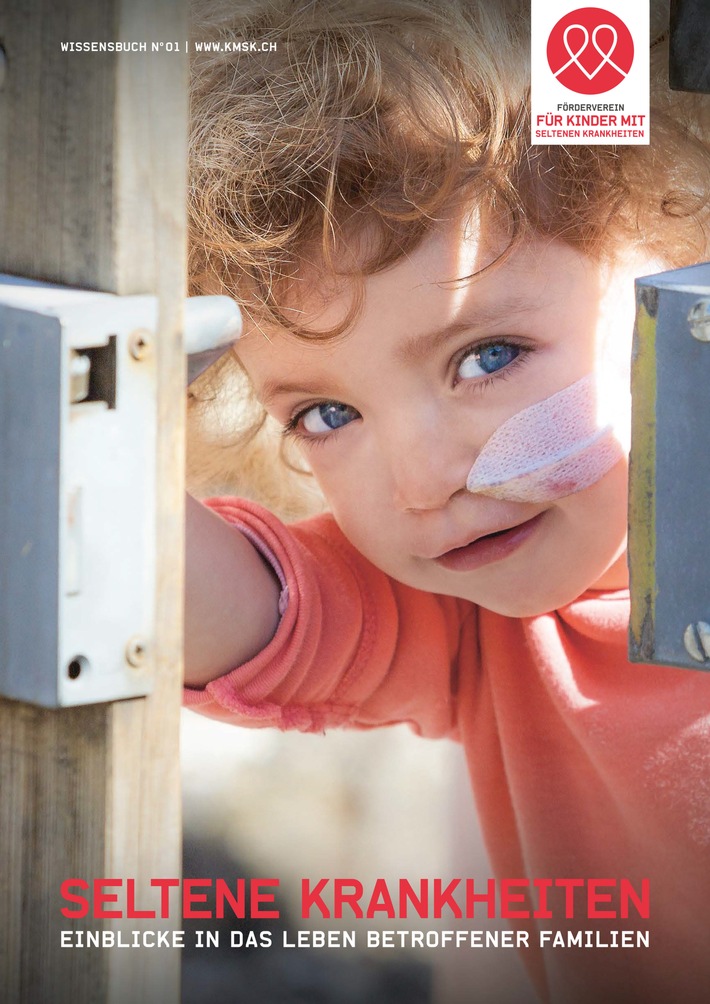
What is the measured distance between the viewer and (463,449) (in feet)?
3.10

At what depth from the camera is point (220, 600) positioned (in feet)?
3.47

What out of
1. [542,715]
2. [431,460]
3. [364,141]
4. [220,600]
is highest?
[364,141]

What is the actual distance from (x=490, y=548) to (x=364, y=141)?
0.34 m

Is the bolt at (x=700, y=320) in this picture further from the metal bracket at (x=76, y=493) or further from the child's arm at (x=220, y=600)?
the child's arm at (x=220, y=600)

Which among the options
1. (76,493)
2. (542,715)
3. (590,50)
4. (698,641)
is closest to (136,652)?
(76,493)

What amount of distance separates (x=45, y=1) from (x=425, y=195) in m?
0.48

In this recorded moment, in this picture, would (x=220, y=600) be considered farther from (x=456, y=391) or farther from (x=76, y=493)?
(x=76, y=493)

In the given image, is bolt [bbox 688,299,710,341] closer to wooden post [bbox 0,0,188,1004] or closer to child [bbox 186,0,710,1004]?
wooden post [bbox 0,0,188,1004]

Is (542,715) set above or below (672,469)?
below

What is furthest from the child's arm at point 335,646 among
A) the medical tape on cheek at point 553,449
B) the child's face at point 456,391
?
the medical tape on cheek at point 553,449

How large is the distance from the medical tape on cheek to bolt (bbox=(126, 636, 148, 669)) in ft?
1.62

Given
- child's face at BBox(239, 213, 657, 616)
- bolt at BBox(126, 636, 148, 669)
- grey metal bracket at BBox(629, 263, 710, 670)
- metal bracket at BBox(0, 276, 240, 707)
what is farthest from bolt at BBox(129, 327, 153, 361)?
child's face at BBox(239, 213, 657, 616)

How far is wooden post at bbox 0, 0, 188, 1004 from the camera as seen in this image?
47 cm

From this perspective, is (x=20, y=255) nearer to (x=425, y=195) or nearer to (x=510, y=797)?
(x=425, y=195)
